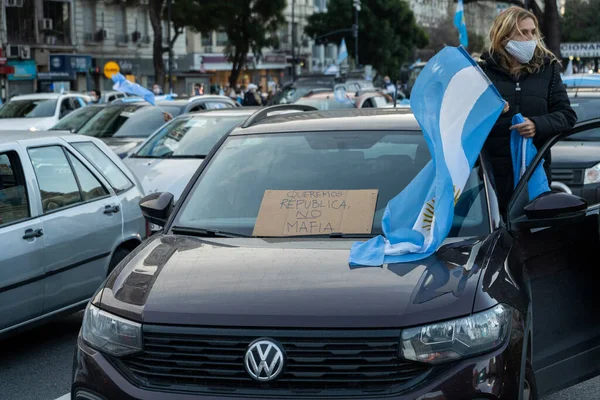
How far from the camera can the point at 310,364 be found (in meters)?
3.55

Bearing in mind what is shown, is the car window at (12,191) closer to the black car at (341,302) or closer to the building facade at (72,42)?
the black car at (341,302)

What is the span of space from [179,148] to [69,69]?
44523 mm

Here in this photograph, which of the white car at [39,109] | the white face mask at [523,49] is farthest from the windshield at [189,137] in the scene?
the white car at [39,109]

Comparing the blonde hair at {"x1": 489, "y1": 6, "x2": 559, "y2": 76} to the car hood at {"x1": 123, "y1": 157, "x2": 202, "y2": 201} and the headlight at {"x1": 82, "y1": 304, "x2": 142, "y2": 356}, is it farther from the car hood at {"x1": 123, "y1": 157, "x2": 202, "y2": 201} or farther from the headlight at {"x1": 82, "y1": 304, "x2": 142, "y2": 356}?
the car hood at {"x1": 123, "y1": 157, "x2": 202, "y2": 201}

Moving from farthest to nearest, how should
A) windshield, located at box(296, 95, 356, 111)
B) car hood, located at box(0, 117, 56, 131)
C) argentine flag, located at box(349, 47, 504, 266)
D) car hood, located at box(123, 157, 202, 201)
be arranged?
car hood, located at box(0, 117, 56, 131)
windshield, located at box(296, 95, 356, 111)
car hood, located at box(123, 157, 202, 201)
argentine flag, located at box(349, 47, 504, 266)

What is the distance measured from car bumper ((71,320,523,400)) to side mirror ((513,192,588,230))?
849 millimetres

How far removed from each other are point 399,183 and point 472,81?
568 mm

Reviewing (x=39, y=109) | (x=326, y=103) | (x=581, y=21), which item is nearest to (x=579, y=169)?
(x=326, y=103)

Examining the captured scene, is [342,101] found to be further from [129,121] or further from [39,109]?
[39,109]

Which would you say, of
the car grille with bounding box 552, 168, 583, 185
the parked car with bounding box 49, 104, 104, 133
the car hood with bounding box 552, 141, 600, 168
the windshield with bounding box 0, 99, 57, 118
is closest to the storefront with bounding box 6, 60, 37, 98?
the windshield with bounding box 0, 99, 57, 118

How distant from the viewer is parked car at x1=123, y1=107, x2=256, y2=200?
38.4 ft

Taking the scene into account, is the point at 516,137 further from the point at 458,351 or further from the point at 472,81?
the point at 458,351

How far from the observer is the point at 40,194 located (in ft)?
22.7

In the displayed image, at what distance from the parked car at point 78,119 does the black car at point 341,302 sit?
42.6ft
